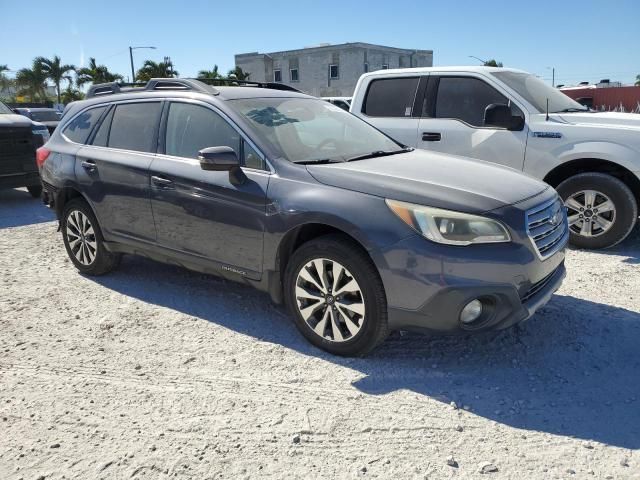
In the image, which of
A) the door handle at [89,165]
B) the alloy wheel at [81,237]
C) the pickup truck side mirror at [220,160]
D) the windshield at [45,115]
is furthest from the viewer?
the windshield at [45,115]

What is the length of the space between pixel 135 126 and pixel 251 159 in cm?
140

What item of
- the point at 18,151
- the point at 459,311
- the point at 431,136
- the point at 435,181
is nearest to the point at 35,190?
the point at 18,151

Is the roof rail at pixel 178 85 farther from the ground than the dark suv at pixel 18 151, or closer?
farther from the ground

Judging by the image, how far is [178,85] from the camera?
4309 mm

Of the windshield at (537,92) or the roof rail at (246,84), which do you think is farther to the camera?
the windshield at (537,92)

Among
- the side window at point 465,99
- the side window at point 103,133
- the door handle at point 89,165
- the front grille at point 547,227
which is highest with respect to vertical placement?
the side window at point 465,99

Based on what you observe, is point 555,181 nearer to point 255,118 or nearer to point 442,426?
point 255,118

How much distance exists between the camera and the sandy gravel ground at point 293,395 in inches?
96.2

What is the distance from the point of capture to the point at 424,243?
2.91 metres

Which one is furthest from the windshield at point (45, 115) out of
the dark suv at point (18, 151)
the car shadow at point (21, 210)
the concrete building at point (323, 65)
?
the concrete building at point (323, 65)

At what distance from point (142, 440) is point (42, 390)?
895 mm

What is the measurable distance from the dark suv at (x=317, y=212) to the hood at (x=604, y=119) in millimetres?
2303

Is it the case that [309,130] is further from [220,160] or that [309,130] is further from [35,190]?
[35,190]

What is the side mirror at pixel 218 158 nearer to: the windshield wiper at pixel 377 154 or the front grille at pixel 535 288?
the windshield wiper at pixel 377 154
